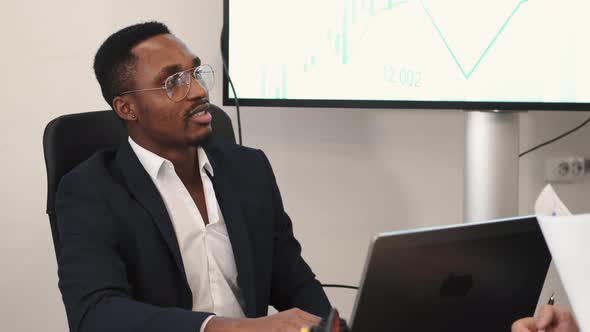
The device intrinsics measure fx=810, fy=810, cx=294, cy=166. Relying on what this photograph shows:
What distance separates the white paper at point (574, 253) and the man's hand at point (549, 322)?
→ 0.46 ft

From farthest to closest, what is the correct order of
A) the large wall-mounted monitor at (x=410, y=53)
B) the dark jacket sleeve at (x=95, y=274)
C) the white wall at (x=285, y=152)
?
the white wall at (x=285, y=152)
the large wall-mounted monitor at (x=410, y=53)
the dark jacket sleeve at (x=95, y=274)

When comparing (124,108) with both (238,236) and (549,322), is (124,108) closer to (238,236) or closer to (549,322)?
(238,236)

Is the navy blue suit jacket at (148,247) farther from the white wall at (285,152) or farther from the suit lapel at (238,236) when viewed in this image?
the white wall at (285,152)

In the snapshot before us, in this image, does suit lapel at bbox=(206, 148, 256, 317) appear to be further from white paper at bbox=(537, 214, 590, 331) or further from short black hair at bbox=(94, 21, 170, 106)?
white paper at bbox=(537, 214, 590, 331)

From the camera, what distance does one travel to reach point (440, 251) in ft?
3.48

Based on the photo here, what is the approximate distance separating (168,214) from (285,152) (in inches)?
38.8

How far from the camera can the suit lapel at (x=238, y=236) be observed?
167 centimetres

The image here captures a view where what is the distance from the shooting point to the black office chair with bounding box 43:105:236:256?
1.64 m

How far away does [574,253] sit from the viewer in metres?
1.01

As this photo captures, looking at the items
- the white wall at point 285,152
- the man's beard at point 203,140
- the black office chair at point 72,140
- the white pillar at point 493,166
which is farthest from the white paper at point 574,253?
the white wall at point 285,152

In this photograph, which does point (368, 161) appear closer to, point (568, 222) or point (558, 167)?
point (558, 167)

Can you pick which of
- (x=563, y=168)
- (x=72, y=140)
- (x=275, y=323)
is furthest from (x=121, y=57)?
(x=563, y=168)

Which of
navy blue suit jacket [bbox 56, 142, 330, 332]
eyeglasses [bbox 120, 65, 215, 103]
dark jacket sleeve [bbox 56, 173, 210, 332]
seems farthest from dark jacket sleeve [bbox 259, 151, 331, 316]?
dark jacket sleeve [bbox 56, 173, 210, 332]

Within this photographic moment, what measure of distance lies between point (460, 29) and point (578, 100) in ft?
1.27
